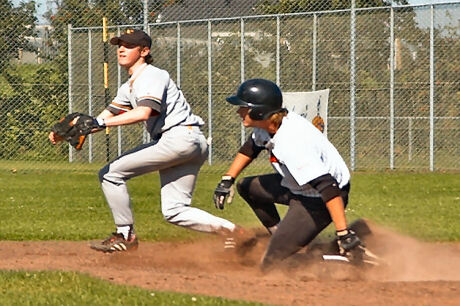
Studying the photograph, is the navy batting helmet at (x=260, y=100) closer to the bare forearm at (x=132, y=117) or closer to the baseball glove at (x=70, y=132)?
the bare forearm at (x=132, y=117)

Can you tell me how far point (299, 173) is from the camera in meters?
7.18

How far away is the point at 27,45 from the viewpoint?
22891mm

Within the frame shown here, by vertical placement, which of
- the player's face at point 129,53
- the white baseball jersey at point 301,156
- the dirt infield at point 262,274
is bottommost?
the dirt infield at point 262,274

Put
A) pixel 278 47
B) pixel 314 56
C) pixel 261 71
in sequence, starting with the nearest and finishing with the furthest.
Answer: pixel 314 56 < pixel 278 47 < pixel 261 71

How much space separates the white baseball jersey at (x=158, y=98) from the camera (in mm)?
8117

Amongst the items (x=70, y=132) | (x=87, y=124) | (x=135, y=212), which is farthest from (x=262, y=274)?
(x=135, y=212)

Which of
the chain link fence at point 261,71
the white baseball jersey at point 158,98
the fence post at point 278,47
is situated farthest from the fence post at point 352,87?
the white baseball jersey at point 158,98

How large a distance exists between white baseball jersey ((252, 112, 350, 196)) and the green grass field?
4.95 ft

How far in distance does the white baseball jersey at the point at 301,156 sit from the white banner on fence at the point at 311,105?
34.7 feet

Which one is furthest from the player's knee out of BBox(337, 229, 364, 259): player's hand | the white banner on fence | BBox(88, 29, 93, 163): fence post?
BBox(88, 29, 93, 163): fence post

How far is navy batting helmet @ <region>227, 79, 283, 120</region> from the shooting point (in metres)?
7.48

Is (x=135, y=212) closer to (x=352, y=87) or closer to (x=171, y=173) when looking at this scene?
(x=171, y=173)

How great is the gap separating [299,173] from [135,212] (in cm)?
626

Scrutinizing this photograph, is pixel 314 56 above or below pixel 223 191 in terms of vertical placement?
above
